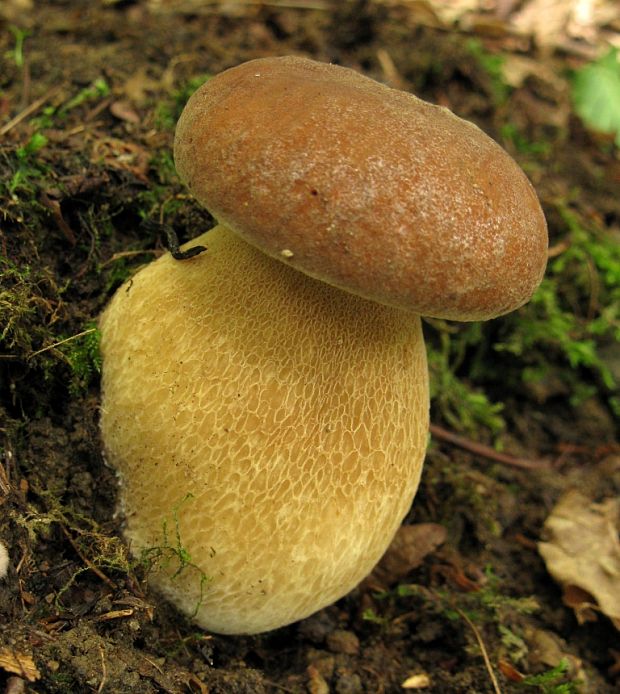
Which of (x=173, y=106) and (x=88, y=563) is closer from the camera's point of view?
(x=88, y=563)

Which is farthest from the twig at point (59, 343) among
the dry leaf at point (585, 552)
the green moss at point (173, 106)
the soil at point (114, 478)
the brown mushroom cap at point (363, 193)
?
the dry leaf at point (585, 552)

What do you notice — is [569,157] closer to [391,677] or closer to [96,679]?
[391,677]

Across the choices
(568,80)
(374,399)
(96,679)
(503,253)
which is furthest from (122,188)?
(568,80)

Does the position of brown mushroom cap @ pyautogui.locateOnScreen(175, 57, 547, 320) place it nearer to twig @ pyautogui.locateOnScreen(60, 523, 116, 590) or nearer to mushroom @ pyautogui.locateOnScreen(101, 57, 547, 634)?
mushroom @ pyautogui.locateOnScreen(101, 57, 547, 634)

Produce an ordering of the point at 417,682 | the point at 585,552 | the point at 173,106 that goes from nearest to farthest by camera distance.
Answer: the point at 417,682
the point at 585,552
the point at 173,106

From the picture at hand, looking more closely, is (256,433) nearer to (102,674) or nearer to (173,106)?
(102,674)

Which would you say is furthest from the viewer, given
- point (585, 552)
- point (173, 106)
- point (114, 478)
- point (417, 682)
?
point (173, 106)

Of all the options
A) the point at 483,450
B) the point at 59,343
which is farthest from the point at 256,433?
the point at 483,450
